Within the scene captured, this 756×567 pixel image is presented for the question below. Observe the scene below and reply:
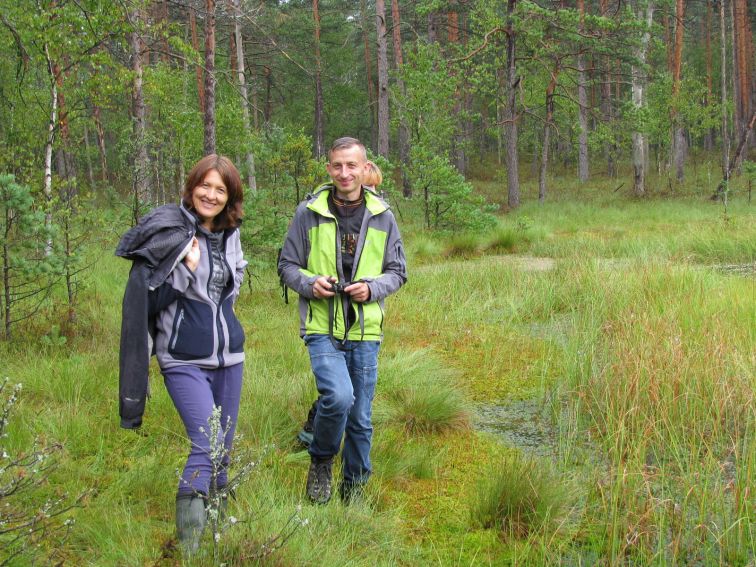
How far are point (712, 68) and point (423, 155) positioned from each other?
31.0 meters

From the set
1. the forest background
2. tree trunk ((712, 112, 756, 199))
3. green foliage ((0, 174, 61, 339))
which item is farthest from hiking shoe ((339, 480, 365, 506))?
tree trunk ((712, 112, 756, 199))

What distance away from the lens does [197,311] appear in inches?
104

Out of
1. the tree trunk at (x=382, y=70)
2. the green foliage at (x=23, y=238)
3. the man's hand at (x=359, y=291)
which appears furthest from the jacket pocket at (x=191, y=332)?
the tree trunk at (x=382, y=70)

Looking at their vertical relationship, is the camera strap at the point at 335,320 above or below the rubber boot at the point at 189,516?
above

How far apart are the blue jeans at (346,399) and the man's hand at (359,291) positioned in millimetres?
236

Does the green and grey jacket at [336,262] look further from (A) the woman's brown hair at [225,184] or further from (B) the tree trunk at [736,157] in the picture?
(B) the tree trunk at [736,157]

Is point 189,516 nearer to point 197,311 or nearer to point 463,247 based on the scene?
point 197,311

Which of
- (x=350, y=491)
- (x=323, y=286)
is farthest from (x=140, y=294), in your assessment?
(x=350, y=491)

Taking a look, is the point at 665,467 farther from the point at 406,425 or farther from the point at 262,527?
the point at 262,527

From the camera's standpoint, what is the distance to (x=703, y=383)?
3.78 meters

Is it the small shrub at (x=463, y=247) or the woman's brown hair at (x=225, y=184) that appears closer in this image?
the woman's brown hair at (x=225, y=184)

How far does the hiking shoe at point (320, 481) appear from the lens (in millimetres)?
3041

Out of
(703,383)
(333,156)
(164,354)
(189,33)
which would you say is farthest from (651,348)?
(189,33)

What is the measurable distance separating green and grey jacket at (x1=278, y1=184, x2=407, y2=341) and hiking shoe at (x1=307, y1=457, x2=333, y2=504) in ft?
2.08
